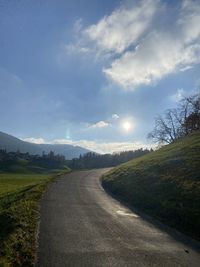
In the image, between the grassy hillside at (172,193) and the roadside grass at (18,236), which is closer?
the roadside grass at (18,236)

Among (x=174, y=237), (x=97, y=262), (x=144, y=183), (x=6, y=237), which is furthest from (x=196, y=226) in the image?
(x=144, y=183)

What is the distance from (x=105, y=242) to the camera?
43.8 ft

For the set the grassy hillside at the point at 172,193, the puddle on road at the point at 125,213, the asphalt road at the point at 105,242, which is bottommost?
the asphalt road at the point at 105,242

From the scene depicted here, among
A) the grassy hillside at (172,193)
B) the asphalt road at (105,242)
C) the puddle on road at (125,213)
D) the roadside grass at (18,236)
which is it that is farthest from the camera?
the puddle on road at (125,213)

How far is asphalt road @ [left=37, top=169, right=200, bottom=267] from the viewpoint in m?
11.2

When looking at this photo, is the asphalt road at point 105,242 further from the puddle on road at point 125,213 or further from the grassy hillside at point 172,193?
the grassy hillside at point 172,193

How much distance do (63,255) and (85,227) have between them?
15.3 feet

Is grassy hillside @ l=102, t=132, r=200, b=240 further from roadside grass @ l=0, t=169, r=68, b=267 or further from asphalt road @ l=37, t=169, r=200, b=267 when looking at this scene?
roadside grass @ l=0, t=169, r=68, b=267

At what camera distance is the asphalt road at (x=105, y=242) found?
11195mm

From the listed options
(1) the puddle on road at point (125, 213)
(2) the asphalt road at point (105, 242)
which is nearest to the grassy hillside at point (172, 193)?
(1) the puddle on road at point (125, 213)

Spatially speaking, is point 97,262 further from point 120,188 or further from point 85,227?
point 120,188

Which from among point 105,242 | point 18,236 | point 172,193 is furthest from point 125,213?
point 18,236

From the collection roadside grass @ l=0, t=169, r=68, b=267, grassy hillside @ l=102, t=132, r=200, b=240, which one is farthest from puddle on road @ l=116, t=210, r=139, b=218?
roadside grass @ l=0, t=169, r=68, b=267

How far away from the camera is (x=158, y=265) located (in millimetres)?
10969
